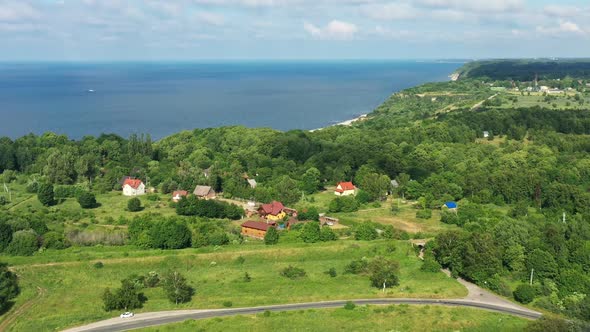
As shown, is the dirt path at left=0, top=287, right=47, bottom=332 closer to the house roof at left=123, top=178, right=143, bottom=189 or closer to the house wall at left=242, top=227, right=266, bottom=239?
the house wall at left=242, top=227, right=266, bottom=239

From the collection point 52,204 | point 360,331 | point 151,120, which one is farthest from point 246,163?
point 151,120

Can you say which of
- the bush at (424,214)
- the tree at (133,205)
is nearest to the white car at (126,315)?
the tree at (133,205)

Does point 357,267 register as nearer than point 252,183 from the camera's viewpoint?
Yes

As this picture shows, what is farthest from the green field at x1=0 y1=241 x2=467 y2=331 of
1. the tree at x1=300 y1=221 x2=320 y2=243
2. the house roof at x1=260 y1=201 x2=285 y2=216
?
the house roof at x1=260 y1=201 x2=285 y2=216

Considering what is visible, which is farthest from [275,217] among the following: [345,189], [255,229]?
[345,189]

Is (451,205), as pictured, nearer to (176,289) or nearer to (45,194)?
(176,289)

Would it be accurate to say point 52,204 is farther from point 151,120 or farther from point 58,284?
point 151,120
